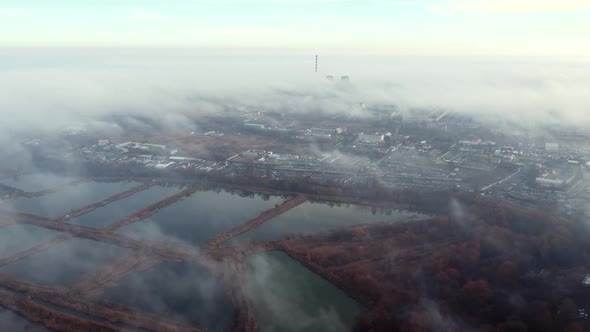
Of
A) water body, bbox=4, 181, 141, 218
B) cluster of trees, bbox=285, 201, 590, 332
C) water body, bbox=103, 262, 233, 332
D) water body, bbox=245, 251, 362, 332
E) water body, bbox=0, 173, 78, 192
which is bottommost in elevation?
water body, bbox=0, 173, 78, 192

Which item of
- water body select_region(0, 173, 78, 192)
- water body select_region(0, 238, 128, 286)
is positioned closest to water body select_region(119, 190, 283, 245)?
water body select_region(0, 238, 128, 286)

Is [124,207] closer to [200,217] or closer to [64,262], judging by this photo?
[200,217]

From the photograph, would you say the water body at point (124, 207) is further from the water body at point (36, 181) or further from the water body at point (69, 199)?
the water body at point (36, 181)

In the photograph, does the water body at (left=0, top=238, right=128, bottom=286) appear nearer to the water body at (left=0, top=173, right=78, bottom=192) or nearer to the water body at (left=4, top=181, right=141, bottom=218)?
the water body at (left=4, top=181, right=141, bottom=218)

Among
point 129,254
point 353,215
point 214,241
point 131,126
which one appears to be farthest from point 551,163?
point 131,126

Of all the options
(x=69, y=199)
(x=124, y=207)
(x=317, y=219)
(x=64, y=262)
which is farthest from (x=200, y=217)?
(x=69, y=199)

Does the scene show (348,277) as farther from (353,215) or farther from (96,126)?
(96,126)
